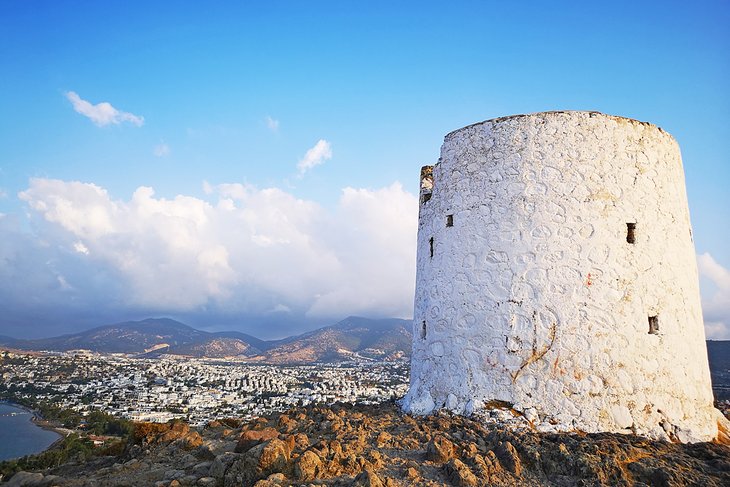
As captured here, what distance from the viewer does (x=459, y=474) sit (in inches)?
228

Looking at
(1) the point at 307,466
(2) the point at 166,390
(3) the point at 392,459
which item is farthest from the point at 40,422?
(1) the point at 307,466

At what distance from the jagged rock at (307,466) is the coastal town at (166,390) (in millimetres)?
23305

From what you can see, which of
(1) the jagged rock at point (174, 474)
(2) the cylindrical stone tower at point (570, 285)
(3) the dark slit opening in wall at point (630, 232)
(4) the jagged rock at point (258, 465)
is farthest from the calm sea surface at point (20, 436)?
(3) the dark slit opening in wall at point (630, 232)

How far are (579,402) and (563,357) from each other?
2.73ft

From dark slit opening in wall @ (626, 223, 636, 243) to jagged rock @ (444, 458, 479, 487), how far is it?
A: 20.2ft

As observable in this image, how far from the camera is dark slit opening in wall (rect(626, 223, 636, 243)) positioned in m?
9.60

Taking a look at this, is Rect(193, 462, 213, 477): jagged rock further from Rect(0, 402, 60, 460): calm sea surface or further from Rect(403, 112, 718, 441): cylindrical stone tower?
Rect(0, 402, 60, 460): calm sea surface

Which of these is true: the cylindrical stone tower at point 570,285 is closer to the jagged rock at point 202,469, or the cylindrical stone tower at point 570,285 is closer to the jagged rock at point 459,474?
the jagged rock at point 459,474

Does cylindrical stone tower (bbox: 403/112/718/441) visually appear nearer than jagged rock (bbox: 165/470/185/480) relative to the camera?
No

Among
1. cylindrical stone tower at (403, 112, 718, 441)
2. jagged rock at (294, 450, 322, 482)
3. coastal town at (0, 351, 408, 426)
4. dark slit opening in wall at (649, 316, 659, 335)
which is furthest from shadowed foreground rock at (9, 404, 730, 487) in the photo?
coastal town at (0, 351, 408, 426)

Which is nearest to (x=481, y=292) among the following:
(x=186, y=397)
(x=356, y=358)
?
(x=186, y=397)

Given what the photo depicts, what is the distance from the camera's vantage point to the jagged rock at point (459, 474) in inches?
225

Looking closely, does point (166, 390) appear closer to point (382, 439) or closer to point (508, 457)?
point (382, 439)

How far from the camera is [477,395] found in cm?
923
